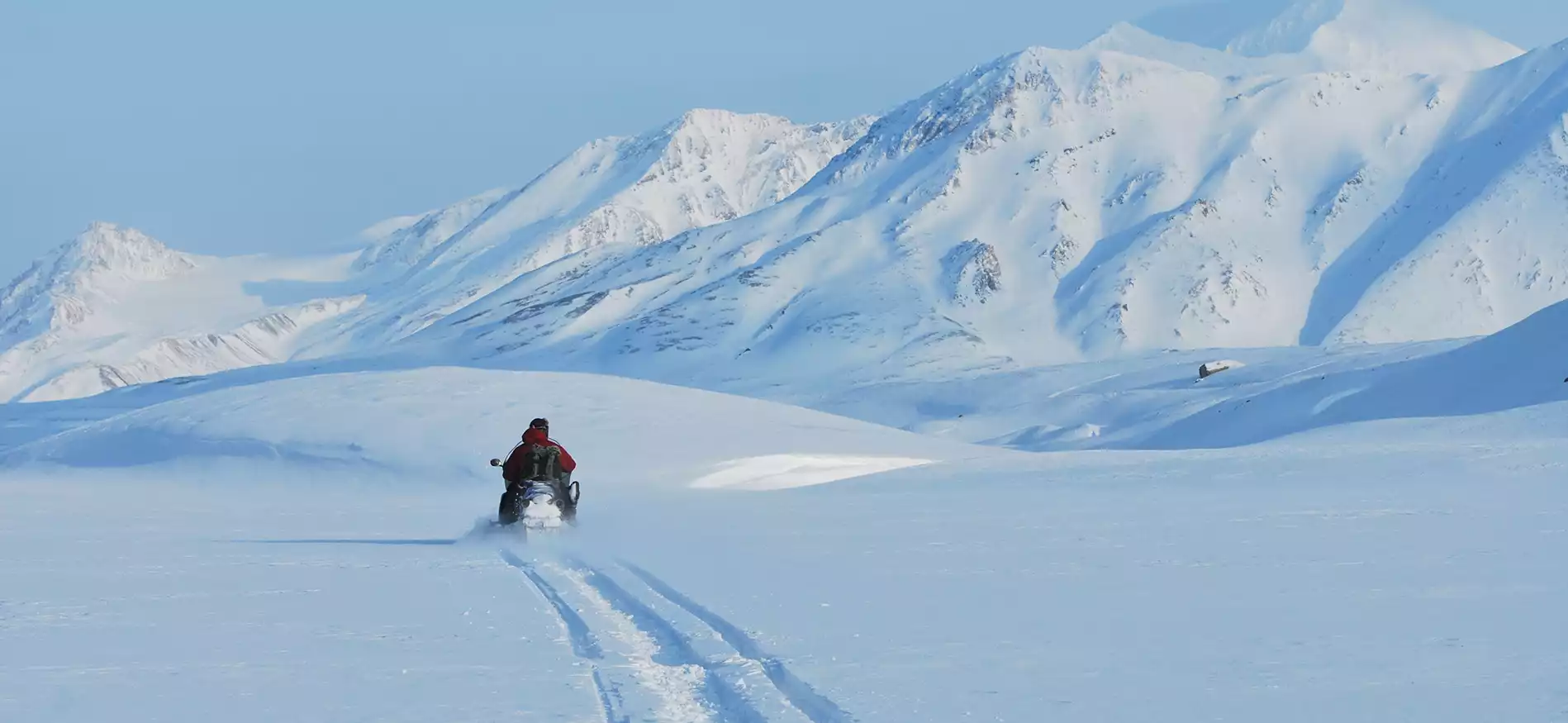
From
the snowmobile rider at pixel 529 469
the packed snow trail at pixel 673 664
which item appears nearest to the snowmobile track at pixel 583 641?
the packed snow trail at pixel 673 664

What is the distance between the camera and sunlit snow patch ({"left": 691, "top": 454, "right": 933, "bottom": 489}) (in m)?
38.2

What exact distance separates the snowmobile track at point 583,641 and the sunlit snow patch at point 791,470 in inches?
830

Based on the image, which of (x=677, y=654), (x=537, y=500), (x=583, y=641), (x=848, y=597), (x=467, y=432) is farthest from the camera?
(x=467, y=432)

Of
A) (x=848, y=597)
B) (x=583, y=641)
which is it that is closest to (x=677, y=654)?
(x=583, y=641)

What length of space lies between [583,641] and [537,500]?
34.3 feet

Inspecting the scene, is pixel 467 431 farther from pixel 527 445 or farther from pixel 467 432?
pixel 527 445

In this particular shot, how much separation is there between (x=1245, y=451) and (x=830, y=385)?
143 meters

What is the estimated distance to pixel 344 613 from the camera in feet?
42.8

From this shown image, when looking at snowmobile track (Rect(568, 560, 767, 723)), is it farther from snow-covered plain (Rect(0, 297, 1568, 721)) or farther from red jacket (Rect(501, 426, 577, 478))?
red jacket (Rect(501, 426, 577, 478))

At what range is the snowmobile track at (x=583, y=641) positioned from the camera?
28.8 ft

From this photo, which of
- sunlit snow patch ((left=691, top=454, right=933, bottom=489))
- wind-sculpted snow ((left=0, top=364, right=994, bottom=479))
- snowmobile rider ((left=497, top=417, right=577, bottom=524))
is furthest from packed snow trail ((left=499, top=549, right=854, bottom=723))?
wind-sculpted snow ((left=0, top=364, right=994, bottom=479))

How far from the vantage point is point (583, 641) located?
1122cm

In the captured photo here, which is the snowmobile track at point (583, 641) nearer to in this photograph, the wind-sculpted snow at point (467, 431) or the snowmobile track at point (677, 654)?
the snowmobile track at point (677, 654)

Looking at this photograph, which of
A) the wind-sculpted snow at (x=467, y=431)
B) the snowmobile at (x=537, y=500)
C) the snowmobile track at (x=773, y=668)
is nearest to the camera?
the snowmobile track at (x=773, y=668)
